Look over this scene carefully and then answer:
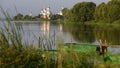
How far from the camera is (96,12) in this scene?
108 m

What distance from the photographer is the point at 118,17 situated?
98.1 m

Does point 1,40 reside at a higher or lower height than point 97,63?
higher

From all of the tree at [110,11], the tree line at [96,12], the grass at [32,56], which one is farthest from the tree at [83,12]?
the grass at [32,56]

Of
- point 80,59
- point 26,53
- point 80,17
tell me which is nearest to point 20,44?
point 26,53

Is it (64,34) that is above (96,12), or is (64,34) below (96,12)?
below

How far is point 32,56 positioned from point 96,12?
338ft

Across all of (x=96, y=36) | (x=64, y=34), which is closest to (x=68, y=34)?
(x=64, y=34)

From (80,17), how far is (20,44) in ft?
380

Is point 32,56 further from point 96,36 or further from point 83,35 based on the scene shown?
point 83,35

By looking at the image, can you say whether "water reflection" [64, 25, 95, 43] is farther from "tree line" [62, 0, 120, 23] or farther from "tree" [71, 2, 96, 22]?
"tree" [71, 2, 96, 22]

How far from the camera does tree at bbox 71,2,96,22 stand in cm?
11850

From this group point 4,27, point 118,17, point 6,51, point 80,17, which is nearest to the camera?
point 6,51

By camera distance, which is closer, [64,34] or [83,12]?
[64,34]

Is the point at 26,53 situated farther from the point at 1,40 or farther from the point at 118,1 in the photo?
the point at 118,1
